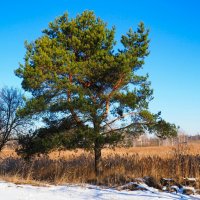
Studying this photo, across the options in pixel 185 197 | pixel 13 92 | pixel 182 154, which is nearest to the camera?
pixel 185 197

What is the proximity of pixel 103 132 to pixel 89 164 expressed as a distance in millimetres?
2660

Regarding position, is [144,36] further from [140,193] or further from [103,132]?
[140,193]

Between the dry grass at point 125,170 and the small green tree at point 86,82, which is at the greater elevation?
the small green tree at point 86,82

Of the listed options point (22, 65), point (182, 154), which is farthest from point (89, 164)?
point (22, 65)

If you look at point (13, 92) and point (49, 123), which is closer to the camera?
point (49, 123)

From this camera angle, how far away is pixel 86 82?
16.8 metres

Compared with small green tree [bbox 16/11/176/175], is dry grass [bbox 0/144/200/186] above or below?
below

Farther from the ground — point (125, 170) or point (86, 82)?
point (86, 82)

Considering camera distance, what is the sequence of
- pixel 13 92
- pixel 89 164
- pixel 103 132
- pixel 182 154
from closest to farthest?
pixel 182 154, pixel 103 132, pixel 89 164, pixel 13 92

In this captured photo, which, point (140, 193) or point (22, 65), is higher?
point (22, 65)

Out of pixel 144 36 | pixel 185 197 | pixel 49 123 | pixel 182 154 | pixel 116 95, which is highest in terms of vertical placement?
pixel 144 36

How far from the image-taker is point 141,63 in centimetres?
1673

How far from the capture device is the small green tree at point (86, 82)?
15.1 m

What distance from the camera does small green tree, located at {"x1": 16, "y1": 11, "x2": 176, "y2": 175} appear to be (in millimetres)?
15094
